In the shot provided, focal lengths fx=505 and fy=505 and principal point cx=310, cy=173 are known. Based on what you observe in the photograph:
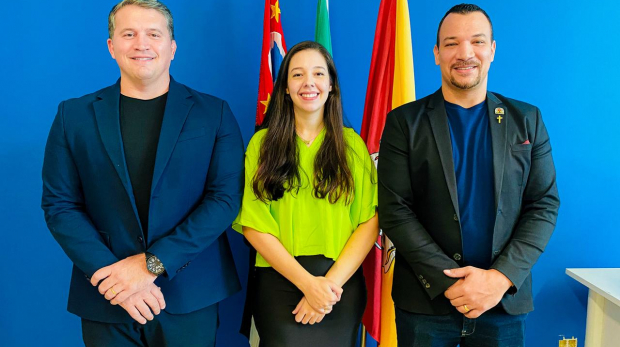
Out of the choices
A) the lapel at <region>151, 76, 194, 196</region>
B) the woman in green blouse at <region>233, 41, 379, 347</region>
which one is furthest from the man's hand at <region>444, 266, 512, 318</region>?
the lapel at <region>151, 76, 194, 196</region>

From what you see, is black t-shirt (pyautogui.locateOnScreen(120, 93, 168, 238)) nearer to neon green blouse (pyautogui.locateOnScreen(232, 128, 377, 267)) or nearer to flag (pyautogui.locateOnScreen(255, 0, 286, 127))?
neon green blouse (pyautogui.locateOnScreen(232, 128, 377, 267))

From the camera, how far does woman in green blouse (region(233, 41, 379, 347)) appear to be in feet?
6.14

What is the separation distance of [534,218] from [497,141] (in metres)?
0.29

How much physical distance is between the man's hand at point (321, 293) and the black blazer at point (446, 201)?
0.22m

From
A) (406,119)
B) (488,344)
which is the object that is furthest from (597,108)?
(488,344)

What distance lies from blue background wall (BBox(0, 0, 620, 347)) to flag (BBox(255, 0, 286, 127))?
236 mm

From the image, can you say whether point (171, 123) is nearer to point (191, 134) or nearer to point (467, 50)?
point (191, 134)

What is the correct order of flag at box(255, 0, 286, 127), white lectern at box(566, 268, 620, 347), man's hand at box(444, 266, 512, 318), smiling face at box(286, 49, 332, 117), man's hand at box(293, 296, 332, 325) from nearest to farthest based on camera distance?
man's hand at box(444, 266, 512, 318), man's hand at box(293, 296, 332, 325), smiling face at box(286, 49, 332, 117), white lectern at box(566, 268, 620, 347), flag at box(255, 0, 286, 127)

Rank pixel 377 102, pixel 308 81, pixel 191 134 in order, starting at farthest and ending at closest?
pixel 377 102 < pixel 308 81 < pixel 191 134

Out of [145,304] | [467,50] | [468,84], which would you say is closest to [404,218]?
[468,84]

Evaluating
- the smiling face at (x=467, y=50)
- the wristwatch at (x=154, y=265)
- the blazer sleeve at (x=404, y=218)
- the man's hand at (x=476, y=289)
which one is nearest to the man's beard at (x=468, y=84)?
the smiling face at (x=467, y=50)

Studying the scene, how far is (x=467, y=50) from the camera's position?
1729 mm

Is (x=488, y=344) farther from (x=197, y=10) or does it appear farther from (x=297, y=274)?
(x=197, y=10)

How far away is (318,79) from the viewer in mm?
1982
